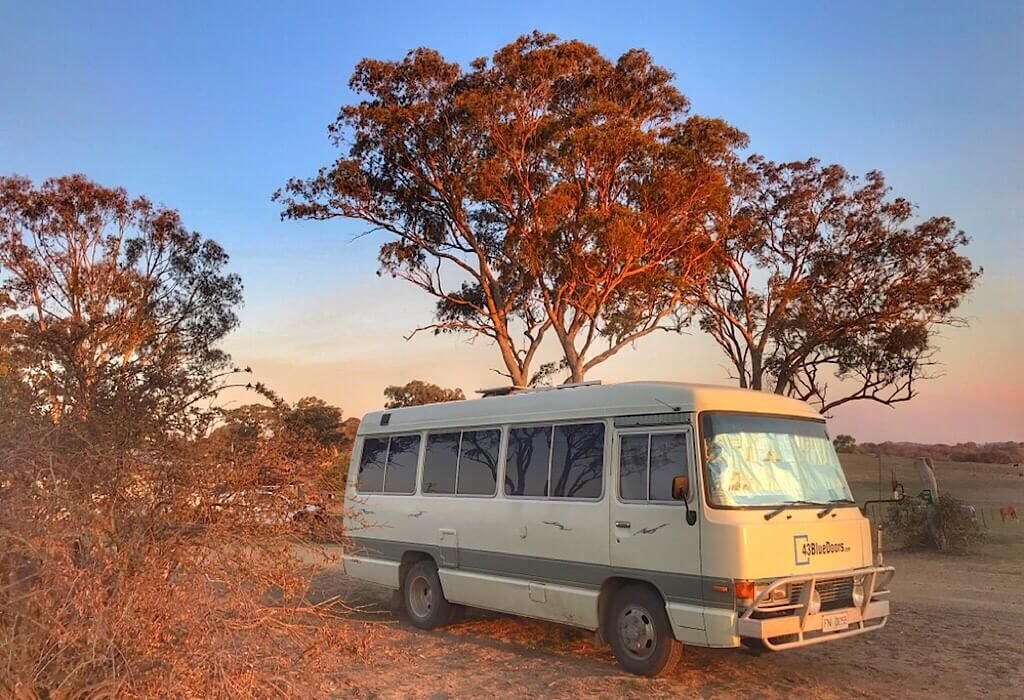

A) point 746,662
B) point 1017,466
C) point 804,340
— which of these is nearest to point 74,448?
point 746,662

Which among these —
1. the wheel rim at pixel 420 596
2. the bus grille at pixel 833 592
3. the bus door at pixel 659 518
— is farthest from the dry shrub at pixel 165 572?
the wheel rim at pixel 420 596

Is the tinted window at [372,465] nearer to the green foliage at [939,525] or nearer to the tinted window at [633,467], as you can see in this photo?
the tinted window at [633,467]

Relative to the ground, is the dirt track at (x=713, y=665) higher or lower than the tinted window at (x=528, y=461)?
lower

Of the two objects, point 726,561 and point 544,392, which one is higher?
point 544,392

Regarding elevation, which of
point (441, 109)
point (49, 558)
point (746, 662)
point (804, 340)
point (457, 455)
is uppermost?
point (441, 109)

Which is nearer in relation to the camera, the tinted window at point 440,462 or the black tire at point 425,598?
the black tire at point 425,598

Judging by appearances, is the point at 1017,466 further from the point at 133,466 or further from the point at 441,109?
the point at 133,466

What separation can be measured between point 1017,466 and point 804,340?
3674 cm

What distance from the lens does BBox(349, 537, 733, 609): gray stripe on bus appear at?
7289 mm

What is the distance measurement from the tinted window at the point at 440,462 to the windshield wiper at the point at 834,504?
13.8 feet

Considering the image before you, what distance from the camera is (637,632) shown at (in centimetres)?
794

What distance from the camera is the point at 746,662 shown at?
833 centimetres

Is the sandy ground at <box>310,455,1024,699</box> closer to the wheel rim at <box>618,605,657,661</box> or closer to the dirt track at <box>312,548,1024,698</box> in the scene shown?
the dirt track at <box>312,548,1024,698</box>

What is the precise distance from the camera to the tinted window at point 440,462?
10477 mm
